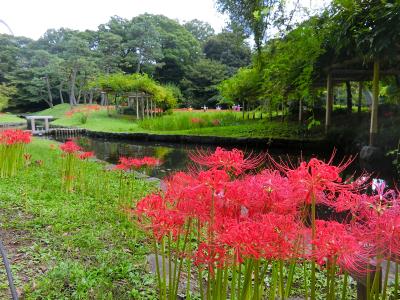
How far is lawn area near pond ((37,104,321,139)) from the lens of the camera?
14875 mm

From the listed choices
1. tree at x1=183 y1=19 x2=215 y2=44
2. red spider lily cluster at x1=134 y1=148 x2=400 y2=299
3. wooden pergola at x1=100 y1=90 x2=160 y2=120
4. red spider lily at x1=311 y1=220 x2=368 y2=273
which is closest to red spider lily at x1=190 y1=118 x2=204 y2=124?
wooden pergola at x1=100 y1=90 x2=160 y2=120

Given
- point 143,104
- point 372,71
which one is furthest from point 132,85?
point 372,71

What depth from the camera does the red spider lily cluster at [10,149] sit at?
20.1ft

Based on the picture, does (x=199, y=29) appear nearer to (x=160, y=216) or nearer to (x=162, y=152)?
(x=162, y=152)

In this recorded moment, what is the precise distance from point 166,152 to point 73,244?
397 inches

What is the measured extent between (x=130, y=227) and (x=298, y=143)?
9.83 m

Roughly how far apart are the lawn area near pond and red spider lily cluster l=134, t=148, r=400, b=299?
39.6 ft

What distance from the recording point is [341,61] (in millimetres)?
10688

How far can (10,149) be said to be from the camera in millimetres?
6285

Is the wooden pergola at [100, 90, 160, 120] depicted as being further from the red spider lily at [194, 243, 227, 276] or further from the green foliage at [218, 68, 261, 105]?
the red spider lily at [194, 243, 227, 276]

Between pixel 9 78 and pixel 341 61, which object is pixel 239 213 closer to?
pixel 341 61

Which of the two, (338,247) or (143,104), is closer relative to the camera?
(338,247)

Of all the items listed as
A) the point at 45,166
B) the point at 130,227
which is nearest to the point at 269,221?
the point at 130,227

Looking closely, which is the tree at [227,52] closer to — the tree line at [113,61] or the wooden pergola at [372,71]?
the tree line at [113,61]
